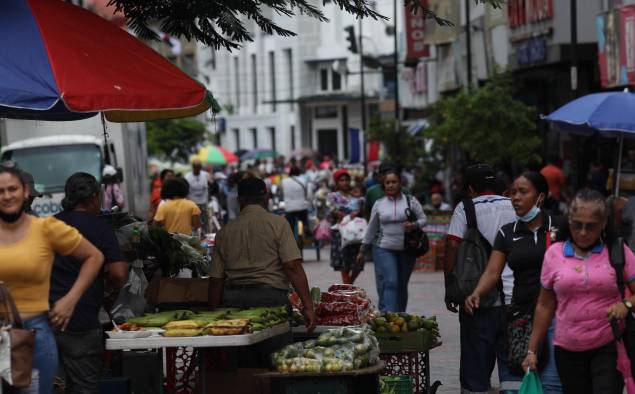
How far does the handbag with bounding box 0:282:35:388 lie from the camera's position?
708 cm

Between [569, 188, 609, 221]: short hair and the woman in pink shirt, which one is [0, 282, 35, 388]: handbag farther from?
[569, 188, 609, 221]: short hair

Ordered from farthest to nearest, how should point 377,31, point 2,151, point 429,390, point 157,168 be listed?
point 377,31, point 157,168, point 2,151, point 429,390

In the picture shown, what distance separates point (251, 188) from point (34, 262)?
3115 millimetres

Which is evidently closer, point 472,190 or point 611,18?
point 472,190

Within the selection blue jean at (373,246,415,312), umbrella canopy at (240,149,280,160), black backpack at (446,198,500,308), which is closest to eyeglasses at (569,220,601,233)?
black backpack at (446,198,500,308)

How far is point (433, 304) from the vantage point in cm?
1884

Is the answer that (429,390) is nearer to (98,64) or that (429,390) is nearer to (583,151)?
(98,64)

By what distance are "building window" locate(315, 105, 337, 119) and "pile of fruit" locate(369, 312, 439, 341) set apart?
74740 millimetres

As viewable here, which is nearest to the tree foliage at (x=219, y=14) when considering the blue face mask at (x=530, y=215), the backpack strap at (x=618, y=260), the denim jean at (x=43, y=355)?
the blue face mask at (x=530, y=215)

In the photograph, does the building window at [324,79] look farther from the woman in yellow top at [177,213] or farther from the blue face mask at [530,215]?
the blue face mask at [530,215]

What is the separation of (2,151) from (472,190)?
1880cm

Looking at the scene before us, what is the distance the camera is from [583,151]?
1258 inches

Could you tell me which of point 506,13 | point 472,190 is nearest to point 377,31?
point 506,13

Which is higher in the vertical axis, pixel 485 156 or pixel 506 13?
pixel 506 13
